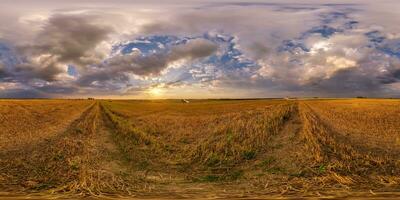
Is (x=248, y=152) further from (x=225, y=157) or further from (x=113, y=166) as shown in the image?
(x=113, y=166)

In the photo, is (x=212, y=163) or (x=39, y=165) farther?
(x=212, y=163)

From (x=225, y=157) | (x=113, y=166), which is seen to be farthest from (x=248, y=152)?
(x=113, y=166)

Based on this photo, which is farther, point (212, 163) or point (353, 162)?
point (212, 163)

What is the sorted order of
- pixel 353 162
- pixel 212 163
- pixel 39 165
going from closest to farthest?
1. pixel 353 162
2. pixel 39 165
3. pixel 212 163

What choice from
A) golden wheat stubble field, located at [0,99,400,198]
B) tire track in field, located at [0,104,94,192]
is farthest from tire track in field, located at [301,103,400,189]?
tire track in field, located at [0,104,94,192]

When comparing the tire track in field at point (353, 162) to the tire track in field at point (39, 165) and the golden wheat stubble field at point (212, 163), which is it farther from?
the tire track in field at point (39, 165)

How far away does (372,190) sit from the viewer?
12312mm

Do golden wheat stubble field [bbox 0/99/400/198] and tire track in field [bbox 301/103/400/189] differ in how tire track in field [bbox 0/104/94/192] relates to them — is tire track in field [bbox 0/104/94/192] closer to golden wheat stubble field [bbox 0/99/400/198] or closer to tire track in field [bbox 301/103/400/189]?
golden wheat stubble field [bbox 0/99/400/198]

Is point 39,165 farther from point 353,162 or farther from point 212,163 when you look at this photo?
point 353,162

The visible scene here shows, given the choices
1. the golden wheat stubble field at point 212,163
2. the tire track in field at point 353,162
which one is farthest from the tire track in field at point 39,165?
the tire track in field at point 353,162

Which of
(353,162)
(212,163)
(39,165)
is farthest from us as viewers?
(212,163)

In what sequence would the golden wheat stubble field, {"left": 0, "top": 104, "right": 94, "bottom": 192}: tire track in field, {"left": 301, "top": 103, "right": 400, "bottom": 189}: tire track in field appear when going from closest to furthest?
1. the golden wheat stubble field
2. {"left": 301, "top": 103, "right": 400, "bottom": 189}: tire track in field
3. {"left": 0, "top": 104, "right": 94, "bottom": 192}: tire track in field

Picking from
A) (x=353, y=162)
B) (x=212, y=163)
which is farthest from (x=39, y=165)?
→ (x=353, y=162)

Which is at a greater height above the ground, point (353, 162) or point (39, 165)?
point (353, 162)
